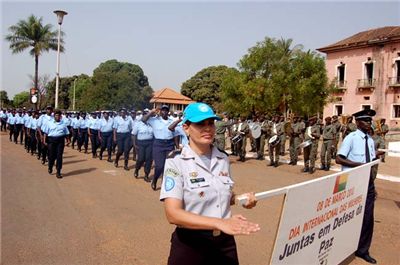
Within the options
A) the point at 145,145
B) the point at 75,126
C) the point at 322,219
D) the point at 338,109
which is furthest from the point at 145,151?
the point at 338,109

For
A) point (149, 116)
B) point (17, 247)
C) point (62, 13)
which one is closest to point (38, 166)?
point (149, 116)

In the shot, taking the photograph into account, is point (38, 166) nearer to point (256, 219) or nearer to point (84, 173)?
point (84, 173)

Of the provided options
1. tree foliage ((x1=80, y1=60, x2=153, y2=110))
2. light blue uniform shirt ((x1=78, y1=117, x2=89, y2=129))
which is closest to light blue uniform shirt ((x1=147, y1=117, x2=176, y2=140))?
light blue uniform shirt ((x1=78, y1=117, x2=89, y2=129))

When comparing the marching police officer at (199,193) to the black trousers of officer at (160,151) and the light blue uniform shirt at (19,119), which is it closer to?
the black trousers of officer at (160,151)

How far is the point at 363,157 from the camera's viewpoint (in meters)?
4.50

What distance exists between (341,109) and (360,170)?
33954 millimetres

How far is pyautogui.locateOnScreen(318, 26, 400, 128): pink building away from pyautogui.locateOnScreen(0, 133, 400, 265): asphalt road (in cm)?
2395

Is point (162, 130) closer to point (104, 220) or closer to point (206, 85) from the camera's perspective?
point (104, 220)

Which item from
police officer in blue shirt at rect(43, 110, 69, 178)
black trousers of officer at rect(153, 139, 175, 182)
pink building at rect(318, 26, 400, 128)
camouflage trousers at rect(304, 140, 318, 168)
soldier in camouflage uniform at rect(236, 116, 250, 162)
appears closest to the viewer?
black trousers of officer at rect(153, 139, 175, 182)

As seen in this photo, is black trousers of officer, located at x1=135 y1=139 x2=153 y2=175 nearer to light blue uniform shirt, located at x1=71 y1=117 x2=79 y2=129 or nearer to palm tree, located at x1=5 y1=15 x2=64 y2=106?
light blue uniform shirt, located at x1=71 y1=117 x2=79 y2=129

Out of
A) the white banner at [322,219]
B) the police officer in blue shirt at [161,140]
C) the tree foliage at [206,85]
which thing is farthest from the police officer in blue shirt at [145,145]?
the tree foliage at [206,85]

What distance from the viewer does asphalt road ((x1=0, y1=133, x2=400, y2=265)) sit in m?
4.44

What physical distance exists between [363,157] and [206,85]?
51684 mm

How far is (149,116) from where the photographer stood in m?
8.47
